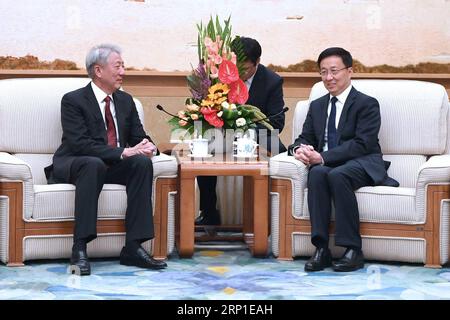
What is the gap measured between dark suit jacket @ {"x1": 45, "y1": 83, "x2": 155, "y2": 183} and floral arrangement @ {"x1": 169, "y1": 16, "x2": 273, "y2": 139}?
1.47 ft

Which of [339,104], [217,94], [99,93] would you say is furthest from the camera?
[217,94]

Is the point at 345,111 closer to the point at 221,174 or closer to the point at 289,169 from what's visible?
the point at 289,169

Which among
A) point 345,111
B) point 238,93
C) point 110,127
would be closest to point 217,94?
point 238,93

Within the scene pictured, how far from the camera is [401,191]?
18.9 feet

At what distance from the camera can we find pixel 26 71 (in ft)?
25.4

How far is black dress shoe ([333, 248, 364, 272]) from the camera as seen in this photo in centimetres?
561

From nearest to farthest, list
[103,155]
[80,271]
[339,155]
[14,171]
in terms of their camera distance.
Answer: [80,271], [14,171], [103,155], [339,155]

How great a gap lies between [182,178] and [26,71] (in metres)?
2.44

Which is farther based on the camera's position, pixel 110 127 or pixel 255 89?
pixel 255 89

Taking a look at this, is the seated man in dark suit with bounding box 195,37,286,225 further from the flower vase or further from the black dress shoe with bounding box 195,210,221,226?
the flower vase

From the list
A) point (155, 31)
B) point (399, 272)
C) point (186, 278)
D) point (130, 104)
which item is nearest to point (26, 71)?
point (155, 31)

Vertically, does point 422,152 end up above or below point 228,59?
below

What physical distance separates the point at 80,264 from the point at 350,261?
1.58 m

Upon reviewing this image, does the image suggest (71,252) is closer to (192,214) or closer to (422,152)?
(192,214)
